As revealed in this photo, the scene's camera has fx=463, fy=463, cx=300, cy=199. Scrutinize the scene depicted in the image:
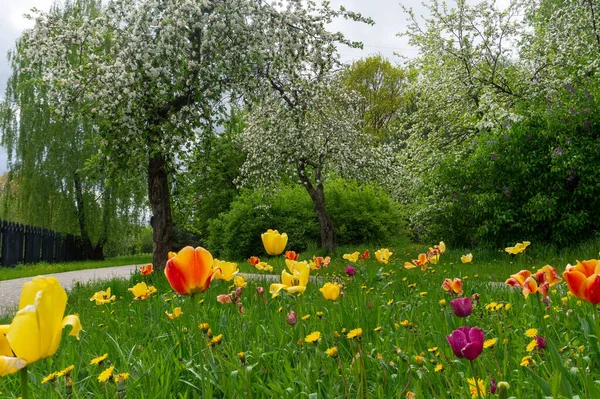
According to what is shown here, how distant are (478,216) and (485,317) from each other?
6737 mm

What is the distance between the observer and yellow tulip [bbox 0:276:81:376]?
2.28 ft

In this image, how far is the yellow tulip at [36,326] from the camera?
0.69 meters

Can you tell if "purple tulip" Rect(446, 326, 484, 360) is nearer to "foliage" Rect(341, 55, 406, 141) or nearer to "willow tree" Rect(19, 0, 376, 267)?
"willow tree" Rect(19, 0, 376, 267)

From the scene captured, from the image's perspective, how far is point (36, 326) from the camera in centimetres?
71

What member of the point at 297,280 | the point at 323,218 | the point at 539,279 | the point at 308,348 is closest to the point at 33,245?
the point at 323,218

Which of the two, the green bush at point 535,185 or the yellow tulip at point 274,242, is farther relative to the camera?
the green bush at point 535,185

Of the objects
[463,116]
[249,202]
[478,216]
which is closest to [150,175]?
[478,216]

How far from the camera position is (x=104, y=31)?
6.83 metres

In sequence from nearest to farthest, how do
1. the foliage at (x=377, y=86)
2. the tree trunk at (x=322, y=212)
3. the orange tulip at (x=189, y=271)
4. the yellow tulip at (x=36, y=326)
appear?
1. the yellow tulip at (x=36, y=326)
2. the orange tulip at (x=189, y=271)
3. the tree trunk at (x=322, y=212)
4. the foliage at (x=377, y=86)

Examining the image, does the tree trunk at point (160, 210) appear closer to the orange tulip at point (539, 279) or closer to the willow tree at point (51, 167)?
the orange tulip at point (539, 279)

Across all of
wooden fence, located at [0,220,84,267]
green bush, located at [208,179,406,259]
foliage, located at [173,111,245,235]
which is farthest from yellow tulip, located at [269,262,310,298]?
wooden fence, located at [0,220,84,267]

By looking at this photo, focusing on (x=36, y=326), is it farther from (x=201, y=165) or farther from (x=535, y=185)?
(x=535, y=185)

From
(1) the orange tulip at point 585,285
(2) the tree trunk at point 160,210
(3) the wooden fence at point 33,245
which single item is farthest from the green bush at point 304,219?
(1) the orange tulip at point 585,285

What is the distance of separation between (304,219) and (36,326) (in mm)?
14312
